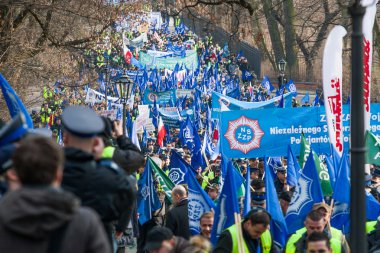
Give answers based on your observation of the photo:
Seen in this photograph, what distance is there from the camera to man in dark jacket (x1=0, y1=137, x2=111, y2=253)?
11.4 feet

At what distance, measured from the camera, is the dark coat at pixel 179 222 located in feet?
31.7

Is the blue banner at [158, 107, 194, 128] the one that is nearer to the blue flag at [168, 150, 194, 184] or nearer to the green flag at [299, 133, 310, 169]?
the green flag at [299, 133, 310, 169]

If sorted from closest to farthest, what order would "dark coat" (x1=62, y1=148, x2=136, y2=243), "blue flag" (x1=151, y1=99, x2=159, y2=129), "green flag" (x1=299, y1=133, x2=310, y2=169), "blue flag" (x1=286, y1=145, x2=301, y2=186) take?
"dark coat" (x1=62, y1=148, x2=136, y2=243) → "blue flag" (x1=286, y1=145, x2=301, y2=186) → "green flag" (x1=299, y1=133, x2=310, y2=169) → "blue flag" (x1=151, y1=99, x2=159, y2=129)

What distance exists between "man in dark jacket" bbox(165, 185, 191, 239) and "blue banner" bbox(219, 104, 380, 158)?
4.55 metres

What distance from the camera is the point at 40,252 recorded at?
353cm

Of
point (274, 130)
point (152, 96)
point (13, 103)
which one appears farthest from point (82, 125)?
point (152, 96)

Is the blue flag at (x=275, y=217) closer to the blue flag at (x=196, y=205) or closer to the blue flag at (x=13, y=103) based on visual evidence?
the blue flag at (x=196, y=205)

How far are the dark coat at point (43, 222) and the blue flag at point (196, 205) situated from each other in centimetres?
607

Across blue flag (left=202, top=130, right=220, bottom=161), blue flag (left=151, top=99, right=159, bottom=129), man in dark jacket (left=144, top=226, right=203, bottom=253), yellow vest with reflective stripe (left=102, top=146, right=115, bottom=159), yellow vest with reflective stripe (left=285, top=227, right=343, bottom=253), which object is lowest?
yellow vest with reflective stripe (left=285, top=227, right=343, bottom=253)

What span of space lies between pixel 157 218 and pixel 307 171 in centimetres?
211

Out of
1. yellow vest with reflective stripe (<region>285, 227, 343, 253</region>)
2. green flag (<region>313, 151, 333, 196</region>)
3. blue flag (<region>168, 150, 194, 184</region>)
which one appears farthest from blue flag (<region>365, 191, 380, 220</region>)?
blue flag (<region>168, 150, 194, 184</region>)

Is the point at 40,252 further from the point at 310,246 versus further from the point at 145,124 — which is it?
the point at 145,124

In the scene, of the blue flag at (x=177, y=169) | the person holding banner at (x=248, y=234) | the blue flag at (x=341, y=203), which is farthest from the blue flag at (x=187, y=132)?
the person holding banner at (x=248, y=234)

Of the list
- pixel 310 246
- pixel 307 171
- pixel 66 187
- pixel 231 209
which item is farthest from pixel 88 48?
pixel 66 187
